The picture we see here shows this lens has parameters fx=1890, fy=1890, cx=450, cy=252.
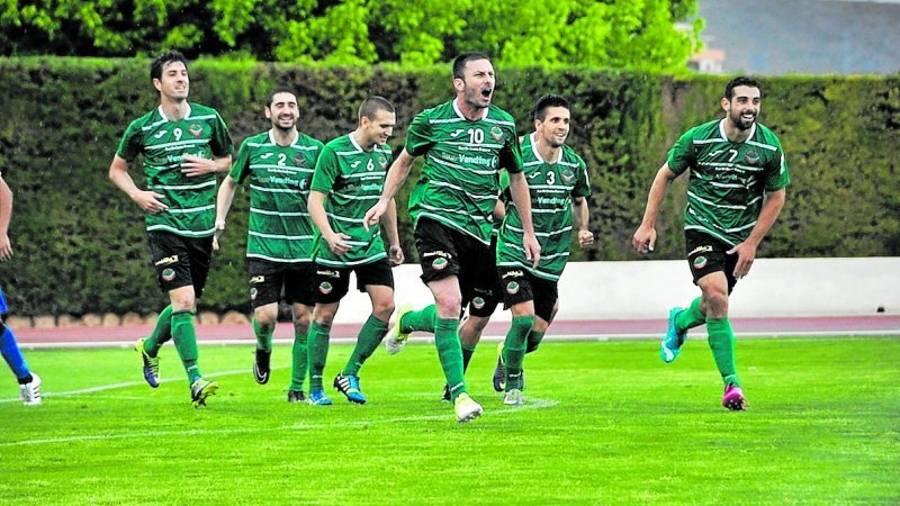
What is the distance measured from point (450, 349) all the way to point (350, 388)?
2.04 metres

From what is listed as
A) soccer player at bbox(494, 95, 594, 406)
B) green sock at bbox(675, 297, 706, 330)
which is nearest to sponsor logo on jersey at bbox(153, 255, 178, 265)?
soccer player at bbox(494, 95, 594, 406)

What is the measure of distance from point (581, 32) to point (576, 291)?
336 inches

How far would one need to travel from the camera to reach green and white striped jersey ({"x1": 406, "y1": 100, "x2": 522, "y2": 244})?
11.6m

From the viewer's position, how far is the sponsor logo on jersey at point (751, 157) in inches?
487

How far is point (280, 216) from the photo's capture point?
13391 millimetres

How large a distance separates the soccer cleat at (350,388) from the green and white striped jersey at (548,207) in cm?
149

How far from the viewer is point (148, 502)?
862 centimetres

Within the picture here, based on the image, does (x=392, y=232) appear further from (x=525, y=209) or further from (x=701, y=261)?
(x=701, y=261)

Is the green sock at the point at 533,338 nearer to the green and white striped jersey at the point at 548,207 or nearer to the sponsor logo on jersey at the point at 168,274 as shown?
the green and white striped jersey at the point at 548,207

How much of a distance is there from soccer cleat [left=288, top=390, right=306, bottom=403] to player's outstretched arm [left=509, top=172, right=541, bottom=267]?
240cm

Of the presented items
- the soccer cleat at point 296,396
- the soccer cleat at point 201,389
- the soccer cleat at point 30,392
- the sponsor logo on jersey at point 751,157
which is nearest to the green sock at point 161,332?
the soccer cleat at point 201,389

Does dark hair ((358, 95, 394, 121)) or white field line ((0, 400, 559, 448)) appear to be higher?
dark hair ((358, 95, 394, 121))

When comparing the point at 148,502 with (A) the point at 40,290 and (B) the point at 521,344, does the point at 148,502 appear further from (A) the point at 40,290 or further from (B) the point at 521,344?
(A) the point at 40,290

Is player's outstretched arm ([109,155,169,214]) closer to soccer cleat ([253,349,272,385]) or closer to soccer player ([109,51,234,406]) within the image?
soccer player ([109,51,234,406])
